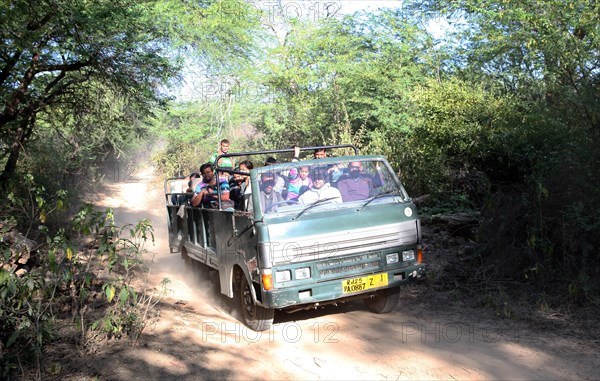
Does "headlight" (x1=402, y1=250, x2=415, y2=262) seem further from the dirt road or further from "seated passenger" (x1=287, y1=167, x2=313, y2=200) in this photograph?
"seated passenger" (x1=287, y1=167, x2=313, y2=200)

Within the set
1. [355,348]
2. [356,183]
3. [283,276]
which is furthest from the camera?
[356,183]

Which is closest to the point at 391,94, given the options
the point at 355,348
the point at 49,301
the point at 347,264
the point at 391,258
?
the point at 391,258

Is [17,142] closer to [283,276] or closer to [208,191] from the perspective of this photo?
[208,191]

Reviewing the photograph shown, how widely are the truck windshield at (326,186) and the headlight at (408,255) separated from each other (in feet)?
2.12

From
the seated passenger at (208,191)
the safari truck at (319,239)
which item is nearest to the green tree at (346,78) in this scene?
the seated passenger at (208,191)

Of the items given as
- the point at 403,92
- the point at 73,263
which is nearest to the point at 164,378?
the point at 73,263

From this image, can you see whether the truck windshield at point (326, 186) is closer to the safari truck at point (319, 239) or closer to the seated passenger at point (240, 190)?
the safari truck at point (319, 239)

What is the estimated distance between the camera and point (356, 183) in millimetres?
6492

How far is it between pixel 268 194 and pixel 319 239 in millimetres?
818

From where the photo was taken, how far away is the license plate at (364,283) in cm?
577

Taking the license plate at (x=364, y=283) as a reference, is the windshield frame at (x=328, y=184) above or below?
above

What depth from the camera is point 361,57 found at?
59.0 feet

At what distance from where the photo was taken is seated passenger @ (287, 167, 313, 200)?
622 cm

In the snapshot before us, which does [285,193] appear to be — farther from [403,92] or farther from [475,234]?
[403,92]
